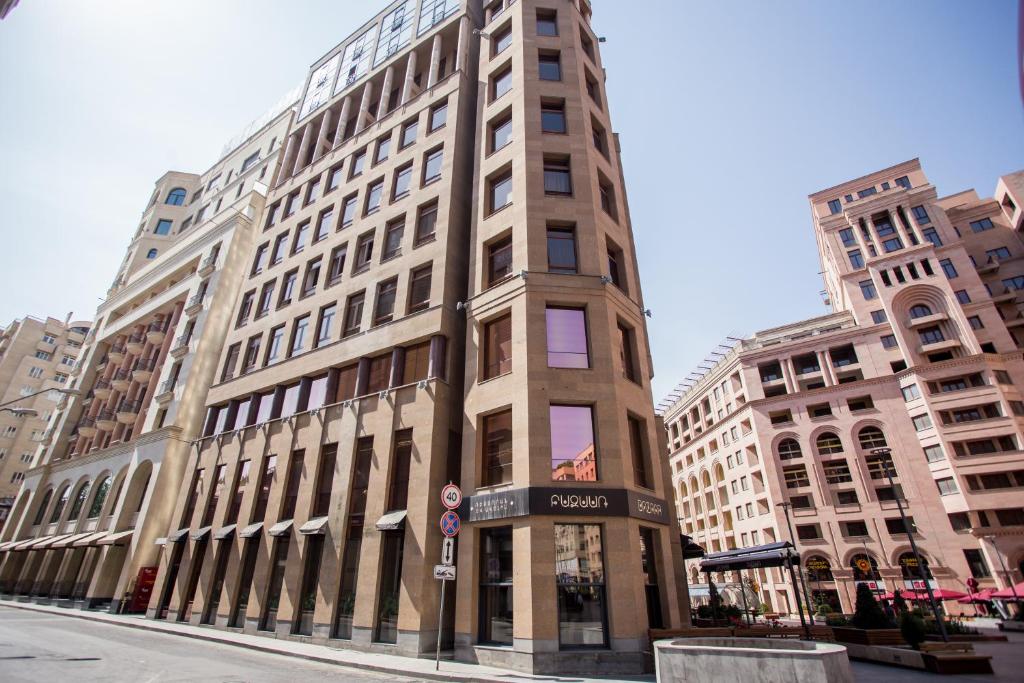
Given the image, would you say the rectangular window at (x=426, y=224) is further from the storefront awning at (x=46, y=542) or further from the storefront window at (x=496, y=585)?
the storefront awning at (x=46, y=542)

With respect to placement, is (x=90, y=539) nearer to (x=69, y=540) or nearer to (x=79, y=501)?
(x=69, y=540)

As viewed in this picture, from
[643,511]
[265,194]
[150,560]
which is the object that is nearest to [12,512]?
[150,560]

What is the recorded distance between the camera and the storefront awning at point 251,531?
23.1m

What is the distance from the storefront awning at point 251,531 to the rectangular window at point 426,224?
634 inches

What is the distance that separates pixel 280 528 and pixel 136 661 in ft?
30.2

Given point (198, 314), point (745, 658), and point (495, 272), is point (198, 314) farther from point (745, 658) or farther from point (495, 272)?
point (745, 658)

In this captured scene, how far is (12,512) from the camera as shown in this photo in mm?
44156

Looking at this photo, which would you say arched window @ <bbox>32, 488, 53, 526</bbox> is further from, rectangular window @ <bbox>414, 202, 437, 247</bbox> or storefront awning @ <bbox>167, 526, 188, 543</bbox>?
rectangular window @ <bbox>414, 202, 437, 247</bbox>

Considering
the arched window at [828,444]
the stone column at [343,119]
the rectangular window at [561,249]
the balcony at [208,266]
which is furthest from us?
the arched window at [828,444]

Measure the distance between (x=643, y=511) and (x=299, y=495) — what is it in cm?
1600

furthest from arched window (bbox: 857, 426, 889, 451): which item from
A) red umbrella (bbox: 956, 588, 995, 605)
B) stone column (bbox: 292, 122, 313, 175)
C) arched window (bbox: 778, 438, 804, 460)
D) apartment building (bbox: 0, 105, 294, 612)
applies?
apartment building (bbox: 0, 105, 294, 612)

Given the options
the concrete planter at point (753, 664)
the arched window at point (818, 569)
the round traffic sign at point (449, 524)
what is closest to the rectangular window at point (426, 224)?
the round traffic sign at point (449, 524)

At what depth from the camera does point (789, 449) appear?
206 feet

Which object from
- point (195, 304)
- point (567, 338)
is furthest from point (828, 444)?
point (195, 304)
